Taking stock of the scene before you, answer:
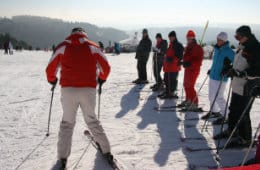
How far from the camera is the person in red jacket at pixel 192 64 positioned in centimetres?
700

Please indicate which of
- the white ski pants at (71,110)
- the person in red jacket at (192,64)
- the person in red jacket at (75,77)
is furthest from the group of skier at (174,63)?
the white ski pants at (71,110)

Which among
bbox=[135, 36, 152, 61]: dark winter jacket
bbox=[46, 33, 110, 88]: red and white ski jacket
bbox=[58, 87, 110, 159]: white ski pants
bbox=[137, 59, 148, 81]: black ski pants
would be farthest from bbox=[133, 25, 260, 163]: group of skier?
bbox=[46, 33, 110, 88]: red and white ski jacket

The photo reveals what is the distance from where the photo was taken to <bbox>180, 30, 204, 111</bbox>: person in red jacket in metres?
7.00

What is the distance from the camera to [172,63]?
8.23 meters

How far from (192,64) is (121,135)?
2605 mm

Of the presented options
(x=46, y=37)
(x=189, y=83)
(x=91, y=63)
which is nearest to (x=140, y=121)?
(x=189, y=83)

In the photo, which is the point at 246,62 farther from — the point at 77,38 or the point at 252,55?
the point at 77,38

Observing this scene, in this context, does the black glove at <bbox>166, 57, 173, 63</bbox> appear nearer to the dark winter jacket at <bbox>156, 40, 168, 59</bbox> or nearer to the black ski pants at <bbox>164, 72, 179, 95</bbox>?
the black ski pants at <bbox>164, 72, 179, 95</bbox>

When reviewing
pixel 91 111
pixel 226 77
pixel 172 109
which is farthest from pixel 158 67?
pixel 91 111

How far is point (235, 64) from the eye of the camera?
497cm

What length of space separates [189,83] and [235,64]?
225 centimetres

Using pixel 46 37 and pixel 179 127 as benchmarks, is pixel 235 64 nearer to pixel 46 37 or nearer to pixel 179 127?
pixel 179 127

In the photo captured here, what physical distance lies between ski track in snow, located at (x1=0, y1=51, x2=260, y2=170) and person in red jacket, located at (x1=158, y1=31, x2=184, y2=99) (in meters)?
0.46

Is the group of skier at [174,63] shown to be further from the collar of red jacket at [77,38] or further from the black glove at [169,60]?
the collar of red jacket at [77,38]
